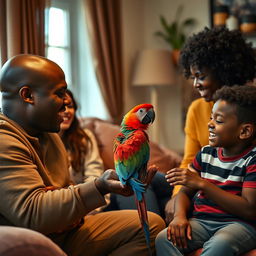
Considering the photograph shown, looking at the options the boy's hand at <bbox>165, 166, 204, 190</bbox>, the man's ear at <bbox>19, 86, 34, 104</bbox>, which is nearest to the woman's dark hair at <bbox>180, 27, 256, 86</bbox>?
the boy's hand at <bbox>165, 166, 204, 190</bbox>

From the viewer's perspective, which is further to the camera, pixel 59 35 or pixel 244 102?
pixel 59 35

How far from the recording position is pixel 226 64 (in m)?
1.88

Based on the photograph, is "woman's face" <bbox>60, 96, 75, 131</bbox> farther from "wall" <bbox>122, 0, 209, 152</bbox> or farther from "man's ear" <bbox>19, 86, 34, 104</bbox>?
"wall" <bbox>122, 0, 209, 152</bbox>

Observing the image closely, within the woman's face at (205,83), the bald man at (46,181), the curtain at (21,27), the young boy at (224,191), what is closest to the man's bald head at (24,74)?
the bald man at (46,181)

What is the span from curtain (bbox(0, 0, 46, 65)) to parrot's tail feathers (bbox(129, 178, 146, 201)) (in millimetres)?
1520

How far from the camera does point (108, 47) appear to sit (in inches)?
139

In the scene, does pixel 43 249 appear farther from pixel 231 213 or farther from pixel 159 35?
pixel 159 35

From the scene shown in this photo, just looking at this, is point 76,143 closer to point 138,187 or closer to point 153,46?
point 138,187

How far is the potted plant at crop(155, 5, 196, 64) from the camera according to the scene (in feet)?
12.6

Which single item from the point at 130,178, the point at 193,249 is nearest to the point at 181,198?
the point at 193,249

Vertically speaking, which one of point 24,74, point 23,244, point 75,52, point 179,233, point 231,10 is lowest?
point 179,233

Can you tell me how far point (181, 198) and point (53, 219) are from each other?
0.56 meters

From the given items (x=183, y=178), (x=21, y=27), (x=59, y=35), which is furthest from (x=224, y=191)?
(x=59, y=35)

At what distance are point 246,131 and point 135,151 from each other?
516mm
